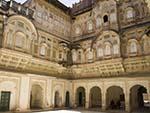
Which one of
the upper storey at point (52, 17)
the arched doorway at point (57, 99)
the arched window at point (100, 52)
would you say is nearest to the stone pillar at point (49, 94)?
the arched doorway at point (57, 99)

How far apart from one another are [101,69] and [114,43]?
10.7 feet

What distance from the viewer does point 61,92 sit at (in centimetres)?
2041

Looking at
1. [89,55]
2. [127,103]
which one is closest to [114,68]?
[89,55]

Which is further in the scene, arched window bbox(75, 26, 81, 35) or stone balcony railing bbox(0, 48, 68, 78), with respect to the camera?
arched window bbox(75, 26, 81, 35)

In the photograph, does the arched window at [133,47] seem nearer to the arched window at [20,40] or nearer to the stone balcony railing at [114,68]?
the stone balcony railing at [114,68]

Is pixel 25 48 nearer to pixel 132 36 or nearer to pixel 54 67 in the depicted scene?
pixel 54 67

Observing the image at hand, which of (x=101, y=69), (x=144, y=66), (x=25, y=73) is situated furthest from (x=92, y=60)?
(x=25, y=73)

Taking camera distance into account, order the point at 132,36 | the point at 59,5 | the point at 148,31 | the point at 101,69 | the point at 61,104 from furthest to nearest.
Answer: the point at 59,5
the point at 61,104
the point at 101,69
the point at 132,36
the point at 148,31

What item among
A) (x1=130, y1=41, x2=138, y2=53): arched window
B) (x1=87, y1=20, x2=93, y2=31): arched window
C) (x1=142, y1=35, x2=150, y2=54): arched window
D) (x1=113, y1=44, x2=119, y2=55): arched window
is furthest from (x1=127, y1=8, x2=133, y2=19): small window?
(x1=87, y1=20, x2=93, y2=31): arched window

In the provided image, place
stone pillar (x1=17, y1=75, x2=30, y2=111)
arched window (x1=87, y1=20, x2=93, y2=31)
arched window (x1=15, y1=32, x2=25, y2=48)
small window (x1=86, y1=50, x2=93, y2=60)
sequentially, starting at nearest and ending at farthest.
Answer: arched window (x1=15, y1=32, x2=25, y2=48), stone pillar (x1=17, y1=75, x2=30, y2=111), small window (x1=86, y1=50, x2=93, y2=60), arched window (x1=87, y1=20, x2=93, y2=31)

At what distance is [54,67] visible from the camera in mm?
19172

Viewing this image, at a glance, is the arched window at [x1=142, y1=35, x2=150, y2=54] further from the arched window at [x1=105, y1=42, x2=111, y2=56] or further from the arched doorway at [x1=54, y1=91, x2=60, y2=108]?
the arched doorway at [x1=54, y1=91, x2=60, y2=108]

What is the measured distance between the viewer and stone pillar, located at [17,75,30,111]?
50.4 ft

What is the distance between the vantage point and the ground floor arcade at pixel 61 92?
1486 cm
